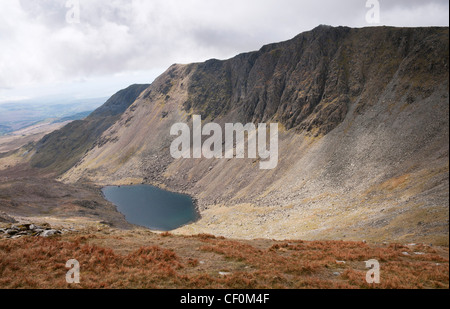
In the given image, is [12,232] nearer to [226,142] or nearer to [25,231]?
[25,231]

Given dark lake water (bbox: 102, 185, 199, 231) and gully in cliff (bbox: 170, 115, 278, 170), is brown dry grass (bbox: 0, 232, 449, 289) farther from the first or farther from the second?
gully in cliff (bbox: 170, 115, 278, 170)

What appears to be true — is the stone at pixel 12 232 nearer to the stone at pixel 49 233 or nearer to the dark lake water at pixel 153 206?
the stone at pixel 49 233

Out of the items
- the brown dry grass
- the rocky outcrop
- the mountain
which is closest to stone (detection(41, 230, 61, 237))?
the rocky outcrop

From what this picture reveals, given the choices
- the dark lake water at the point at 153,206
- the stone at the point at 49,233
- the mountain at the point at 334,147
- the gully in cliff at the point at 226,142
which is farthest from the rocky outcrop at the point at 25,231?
the gully in cliff at the point at 226,142

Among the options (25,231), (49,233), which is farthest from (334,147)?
(25,231)
